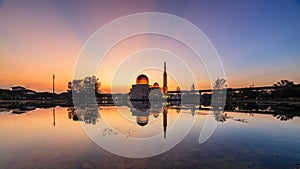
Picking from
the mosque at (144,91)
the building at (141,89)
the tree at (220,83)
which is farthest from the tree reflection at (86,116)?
the tree at (220,83)

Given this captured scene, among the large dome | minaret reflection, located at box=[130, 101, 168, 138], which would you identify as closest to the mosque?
the large dome

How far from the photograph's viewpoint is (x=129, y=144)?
15.3 metres

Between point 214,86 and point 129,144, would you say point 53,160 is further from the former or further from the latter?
point 214,86

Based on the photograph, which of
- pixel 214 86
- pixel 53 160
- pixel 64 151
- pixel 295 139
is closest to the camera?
pixel 53 160

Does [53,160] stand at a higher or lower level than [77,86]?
lower

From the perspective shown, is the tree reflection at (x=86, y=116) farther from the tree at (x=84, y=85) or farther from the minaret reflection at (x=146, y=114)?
the tree at (x=84, y=85)

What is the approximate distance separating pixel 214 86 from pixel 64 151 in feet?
638

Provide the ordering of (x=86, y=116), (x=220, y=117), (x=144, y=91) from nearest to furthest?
(x=86, y=116) → (x=220, y=117) → (x=144, y=91)

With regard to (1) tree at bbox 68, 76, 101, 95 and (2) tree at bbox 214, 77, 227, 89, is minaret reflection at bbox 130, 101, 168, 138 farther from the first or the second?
(2) tree at bbox 214, 77, 227, 89

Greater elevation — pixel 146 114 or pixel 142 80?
pixel 142 80

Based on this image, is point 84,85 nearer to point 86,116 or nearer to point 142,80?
point 142,80

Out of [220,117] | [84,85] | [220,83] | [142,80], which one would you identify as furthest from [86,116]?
[220,83]

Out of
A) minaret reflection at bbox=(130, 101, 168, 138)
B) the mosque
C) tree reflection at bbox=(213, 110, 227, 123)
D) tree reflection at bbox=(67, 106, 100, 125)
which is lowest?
tree reflection at bbox=(213, 110, 227, 123)

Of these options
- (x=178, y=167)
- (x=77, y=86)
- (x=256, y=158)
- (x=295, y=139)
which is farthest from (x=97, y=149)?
(x=77, y=86)
